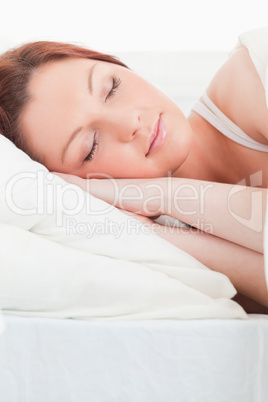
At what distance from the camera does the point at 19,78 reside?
4.66 feet

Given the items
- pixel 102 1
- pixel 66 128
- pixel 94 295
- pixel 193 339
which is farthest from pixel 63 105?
pixel 102 1

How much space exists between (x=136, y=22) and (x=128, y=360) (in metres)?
2.16

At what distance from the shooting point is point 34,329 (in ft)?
3.13

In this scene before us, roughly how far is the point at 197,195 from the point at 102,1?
1781mm

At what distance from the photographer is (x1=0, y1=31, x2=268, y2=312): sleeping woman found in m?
1.20

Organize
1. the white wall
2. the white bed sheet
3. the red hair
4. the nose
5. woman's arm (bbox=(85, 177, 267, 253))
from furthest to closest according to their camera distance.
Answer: the white wall → the red hair → the nose → woman's arm (bbox=(85, 177, 267, 253)) → the white bed sheet

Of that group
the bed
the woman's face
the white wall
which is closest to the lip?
the woman's face

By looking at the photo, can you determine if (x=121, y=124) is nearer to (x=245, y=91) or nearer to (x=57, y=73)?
(x=57, y=73)

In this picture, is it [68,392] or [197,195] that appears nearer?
[68,392]

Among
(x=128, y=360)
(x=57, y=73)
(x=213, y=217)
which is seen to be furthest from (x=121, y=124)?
(x=128, y=360)

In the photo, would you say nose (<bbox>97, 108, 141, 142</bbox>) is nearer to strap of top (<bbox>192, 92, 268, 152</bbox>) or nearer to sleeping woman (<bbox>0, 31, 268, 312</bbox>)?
sleeping woman (<bbox>0, 31, 268, 312</bbox>)

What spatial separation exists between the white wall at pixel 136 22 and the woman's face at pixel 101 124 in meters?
1.34

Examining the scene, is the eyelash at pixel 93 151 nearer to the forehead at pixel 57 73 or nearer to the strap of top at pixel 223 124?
the forehead at pixel 57 73

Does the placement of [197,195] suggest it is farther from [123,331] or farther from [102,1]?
[102,1]
